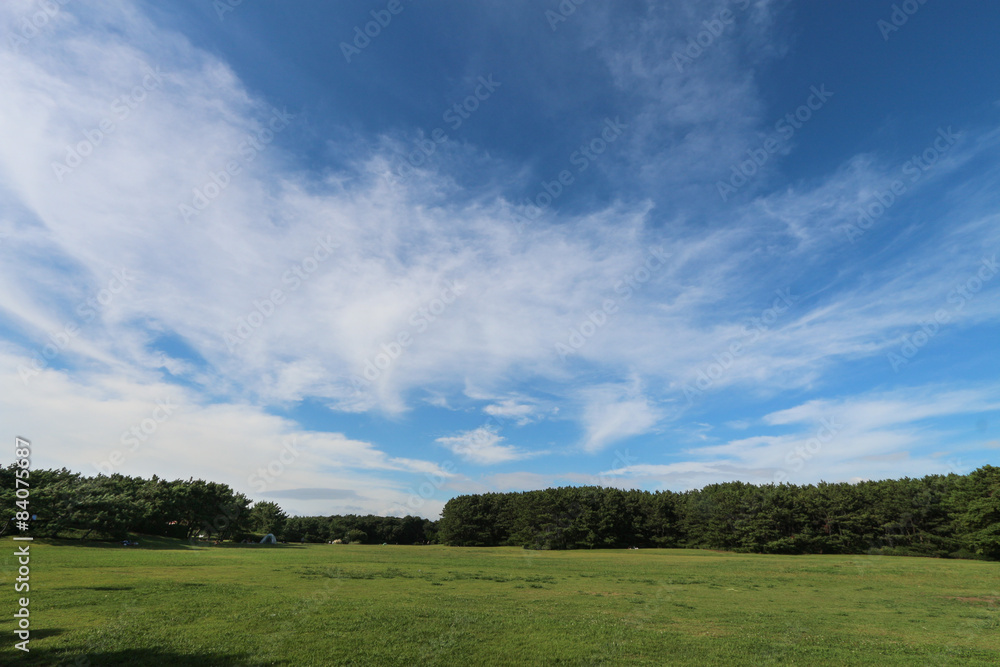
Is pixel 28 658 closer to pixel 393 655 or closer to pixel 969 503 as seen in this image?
pixel 393 655

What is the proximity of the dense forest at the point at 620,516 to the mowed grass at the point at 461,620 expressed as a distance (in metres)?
27.8

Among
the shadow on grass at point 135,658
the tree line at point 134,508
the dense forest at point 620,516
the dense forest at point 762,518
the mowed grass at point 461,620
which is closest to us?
the shadow on grass at point 135,658

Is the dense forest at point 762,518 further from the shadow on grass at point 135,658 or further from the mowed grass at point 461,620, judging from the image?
the shadow on grass at point 135,658

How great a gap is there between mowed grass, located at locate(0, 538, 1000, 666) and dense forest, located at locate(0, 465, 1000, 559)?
27.8 m

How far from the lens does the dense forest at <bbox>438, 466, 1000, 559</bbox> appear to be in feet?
252

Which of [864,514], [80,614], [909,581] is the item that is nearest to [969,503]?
[864,514]

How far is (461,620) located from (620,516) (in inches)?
3806

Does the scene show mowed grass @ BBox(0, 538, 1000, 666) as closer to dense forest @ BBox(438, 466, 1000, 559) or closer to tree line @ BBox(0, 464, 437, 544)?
tree line @ BBox(0, 464, 437, 544)

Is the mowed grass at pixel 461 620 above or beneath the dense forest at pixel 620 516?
beneath

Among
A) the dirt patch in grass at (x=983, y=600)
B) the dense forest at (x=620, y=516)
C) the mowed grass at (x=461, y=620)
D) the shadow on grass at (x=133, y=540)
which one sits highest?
the dense forest at (x=620, y=516)

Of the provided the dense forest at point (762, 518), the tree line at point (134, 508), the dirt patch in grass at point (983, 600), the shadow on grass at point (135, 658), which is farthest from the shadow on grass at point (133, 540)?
the dirt patch in grass at point (983, 600)

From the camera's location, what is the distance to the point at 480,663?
14.6 m

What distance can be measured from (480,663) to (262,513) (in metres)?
115

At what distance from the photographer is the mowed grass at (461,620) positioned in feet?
49.4
